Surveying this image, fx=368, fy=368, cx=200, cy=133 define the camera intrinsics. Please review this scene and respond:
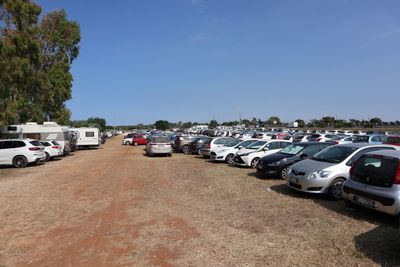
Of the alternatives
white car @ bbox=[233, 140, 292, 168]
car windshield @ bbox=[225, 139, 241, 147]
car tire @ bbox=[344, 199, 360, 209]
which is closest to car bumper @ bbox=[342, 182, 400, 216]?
car tire @ bbox=[344, 199, 360, 209]

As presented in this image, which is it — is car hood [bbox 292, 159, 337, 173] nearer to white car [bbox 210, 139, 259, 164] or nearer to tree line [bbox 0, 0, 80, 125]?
white car [bbox 210, 139, 259, 164]

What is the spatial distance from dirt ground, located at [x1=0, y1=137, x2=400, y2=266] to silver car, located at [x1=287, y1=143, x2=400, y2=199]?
1.34 ft

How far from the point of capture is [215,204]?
9836mm

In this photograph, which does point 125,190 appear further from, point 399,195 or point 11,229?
point 399,195

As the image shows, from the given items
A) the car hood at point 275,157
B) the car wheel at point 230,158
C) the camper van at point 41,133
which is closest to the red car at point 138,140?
the camper van at point 41,133

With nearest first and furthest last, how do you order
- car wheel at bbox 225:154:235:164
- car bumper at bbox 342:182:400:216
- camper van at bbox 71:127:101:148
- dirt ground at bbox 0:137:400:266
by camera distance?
dirt ground at bbox 0:137:400:266 → car bumper at bbox 342:182:400:216 → car wheel at bbox 225:154:235:164 → camper van at bbox 71:127:101:148

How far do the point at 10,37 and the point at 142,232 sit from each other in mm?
20333

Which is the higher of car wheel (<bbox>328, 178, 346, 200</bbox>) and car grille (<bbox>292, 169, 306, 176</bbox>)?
car grille (<bbox>292, 169, 306, 176</bbox>)

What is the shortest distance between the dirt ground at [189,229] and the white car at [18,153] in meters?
9.54

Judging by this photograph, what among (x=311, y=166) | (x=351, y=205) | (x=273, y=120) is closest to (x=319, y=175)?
(x=311, y=166)

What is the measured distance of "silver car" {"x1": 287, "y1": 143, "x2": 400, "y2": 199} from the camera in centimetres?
1018

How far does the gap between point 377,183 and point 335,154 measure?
3.34 m

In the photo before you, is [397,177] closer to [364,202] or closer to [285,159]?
[364,202]

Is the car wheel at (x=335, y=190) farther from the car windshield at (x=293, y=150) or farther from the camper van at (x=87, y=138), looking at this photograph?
the camper van at (x=87, y=138)
